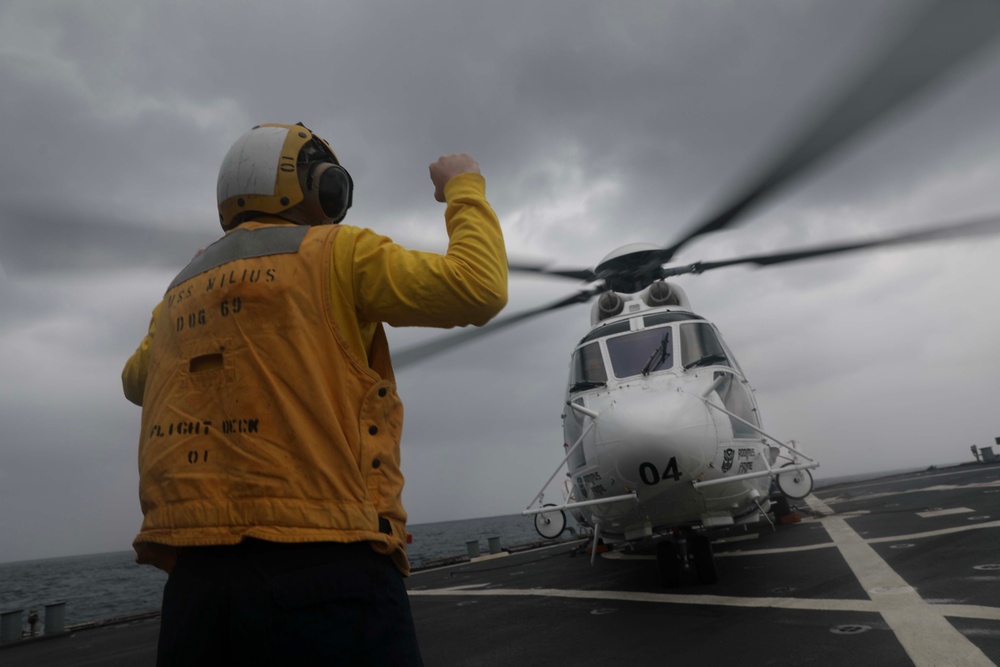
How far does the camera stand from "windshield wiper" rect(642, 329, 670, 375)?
26.3 feet

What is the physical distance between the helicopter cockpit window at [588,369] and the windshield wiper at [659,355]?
54cm

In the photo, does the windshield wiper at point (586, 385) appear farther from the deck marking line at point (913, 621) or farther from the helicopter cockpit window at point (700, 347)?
the deck marking line at point (913, 621)

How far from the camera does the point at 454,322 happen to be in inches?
73.5

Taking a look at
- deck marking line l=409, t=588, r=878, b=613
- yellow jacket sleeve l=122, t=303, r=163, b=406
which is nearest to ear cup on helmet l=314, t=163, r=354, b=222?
yellow jacket sleeve l=122, t=303, r=163, b=406

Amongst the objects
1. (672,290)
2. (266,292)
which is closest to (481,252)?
(266,292)

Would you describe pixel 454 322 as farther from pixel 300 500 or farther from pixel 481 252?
pixel 300 500

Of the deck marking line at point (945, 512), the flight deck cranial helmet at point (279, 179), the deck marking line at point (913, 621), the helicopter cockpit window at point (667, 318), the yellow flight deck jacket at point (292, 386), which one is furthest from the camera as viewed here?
the deck marking line at point (945, 512)

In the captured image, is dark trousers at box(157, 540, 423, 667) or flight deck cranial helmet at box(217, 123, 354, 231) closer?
dark trousers at box(157, 540, 423, 667)

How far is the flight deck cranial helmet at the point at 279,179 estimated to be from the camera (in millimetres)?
2051

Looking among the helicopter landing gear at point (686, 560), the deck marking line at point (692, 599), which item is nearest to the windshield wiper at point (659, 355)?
the helicopter landing gear at point (686, 560)

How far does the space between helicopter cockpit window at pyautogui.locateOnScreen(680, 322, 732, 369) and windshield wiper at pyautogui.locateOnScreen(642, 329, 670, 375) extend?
0.73 feet

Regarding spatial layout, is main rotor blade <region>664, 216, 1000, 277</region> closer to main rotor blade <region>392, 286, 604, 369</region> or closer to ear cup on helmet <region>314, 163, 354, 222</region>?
main rotor blade <region>392, 286, 604, 369</region>

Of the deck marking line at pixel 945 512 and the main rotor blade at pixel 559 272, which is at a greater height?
the main rotor blade at pixel 559 272

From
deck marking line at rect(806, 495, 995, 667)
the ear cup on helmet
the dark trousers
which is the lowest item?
deck marking line at rect(806, 495, 995, 667)
